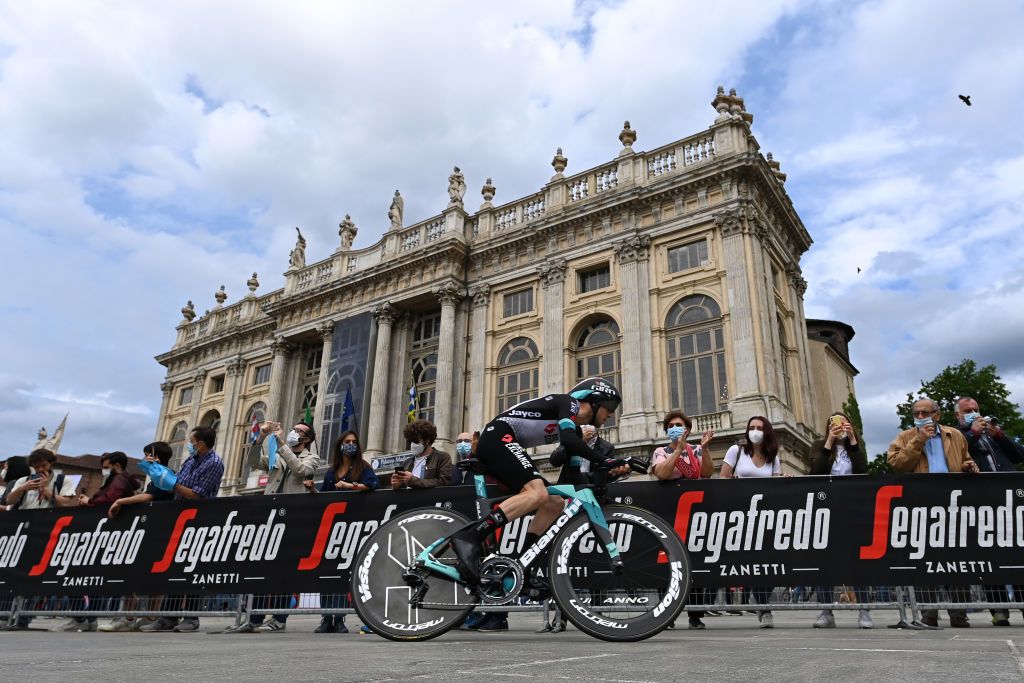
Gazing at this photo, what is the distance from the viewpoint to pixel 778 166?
25906 millimetres

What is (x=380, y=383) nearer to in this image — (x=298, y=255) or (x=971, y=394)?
(x=298, y=255)

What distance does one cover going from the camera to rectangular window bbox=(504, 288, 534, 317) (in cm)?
2456

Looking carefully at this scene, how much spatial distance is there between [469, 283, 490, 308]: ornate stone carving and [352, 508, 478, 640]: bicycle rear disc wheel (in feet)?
70.4

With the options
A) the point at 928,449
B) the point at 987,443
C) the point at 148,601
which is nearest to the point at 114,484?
the point at 148,601

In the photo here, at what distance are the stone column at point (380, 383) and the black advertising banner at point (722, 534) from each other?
18192mm

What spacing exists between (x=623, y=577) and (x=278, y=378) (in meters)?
28.7

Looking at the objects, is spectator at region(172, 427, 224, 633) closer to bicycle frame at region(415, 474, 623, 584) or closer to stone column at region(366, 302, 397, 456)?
bicycle frame at region(415, 474, 623, 584)

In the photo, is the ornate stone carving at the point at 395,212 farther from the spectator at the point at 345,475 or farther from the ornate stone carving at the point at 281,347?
the spectator at the point at 345,475

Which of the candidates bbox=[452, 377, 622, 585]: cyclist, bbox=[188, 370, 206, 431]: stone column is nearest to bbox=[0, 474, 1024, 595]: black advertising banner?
bbox=[452, 377, 622, 585]: cyclist

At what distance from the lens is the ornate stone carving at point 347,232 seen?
101 ft

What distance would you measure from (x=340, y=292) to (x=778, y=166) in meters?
18.6

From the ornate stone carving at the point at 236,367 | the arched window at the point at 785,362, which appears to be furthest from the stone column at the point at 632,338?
the ornate stone carving at the point at 236,367

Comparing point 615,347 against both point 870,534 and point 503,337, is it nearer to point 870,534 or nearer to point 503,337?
point 503,337

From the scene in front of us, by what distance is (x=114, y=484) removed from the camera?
24.3ft
